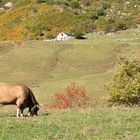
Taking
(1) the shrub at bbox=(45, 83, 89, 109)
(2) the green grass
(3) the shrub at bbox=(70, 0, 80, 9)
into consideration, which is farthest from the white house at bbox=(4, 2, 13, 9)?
(2) the green grass

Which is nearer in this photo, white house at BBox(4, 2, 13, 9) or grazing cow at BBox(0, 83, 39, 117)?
grazing cow at BBox(0, 83, 39, 117)

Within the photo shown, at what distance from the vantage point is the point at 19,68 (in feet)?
202

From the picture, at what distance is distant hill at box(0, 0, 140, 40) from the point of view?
371 feet

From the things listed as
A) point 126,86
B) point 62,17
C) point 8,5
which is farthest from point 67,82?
point 8,5

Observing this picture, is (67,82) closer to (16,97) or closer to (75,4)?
(16,97)

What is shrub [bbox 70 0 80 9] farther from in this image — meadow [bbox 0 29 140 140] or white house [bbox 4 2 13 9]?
meadow [bbox 0 29 140 140]

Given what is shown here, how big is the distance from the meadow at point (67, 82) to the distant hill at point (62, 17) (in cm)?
2281

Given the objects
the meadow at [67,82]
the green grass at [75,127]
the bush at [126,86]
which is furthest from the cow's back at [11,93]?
the bush at [126,86]

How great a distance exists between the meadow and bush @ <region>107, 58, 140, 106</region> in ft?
4.57

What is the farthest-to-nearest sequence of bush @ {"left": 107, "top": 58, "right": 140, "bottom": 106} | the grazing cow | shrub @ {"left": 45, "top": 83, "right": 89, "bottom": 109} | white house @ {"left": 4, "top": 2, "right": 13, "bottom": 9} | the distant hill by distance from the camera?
white house @ {"left": 4, "top": 2, "right": 13, "bottom": 9}, the distant hill, shrub @ {"left": 45, "top": 83, "right": 89, "bottom": 109}, bush @ {"left": 107, "top": 58, "right": 140, "bottom": 106}, the grazing cow

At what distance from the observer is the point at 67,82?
176 feet

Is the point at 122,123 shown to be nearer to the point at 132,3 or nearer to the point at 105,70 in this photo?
the point at 105,70

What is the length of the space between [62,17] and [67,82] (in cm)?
6781

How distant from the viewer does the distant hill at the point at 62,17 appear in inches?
4451
